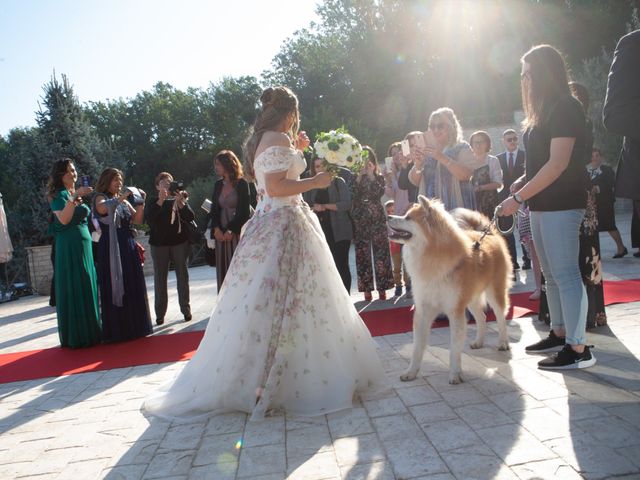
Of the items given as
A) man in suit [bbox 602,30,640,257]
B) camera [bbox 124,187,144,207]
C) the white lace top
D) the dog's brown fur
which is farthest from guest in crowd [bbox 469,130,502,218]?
camera [bbox 124,187,144,207]

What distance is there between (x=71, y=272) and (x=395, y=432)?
186 inches

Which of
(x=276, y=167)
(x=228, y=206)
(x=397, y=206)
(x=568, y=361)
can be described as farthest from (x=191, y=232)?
(x=568, y=361)

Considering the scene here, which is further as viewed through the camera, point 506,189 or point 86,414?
point 506,189

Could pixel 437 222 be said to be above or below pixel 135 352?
above

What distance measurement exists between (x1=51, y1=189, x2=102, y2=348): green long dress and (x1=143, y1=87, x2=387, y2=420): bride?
9.25 ft

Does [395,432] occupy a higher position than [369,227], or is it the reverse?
[369,227]

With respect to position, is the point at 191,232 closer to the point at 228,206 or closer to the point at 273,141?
the point at 228,206

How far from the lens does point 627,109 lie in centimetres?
225

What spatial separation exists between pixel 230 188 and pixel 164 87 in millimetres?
46436

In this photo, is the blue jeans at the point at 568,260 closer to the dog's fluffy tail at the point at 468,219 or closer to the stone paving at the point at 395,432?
the stone paving at the point at 395,432

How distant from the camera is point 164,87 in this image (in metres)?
48.1

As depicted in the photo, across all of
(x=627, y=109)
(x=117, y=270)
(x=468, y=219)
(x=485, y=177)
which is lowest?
(x=117, y=270)

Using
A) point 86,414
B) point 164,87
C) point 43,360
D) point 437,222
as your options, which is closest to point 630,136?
point 437,222

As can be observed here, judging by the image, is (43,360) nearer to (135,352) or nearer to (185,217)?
(135,352)
